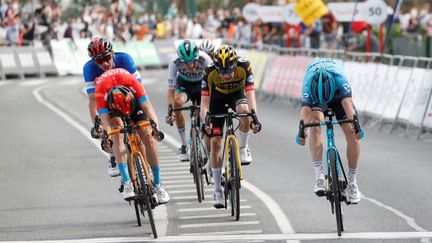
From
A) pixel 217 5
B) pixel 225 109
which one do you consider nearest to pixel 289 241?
pixel 225 109

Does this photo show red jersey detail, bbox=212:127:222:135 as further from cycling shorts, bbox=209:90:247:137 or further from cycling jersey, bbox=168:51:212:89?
cycling jersey, bbox=168:51:212:89

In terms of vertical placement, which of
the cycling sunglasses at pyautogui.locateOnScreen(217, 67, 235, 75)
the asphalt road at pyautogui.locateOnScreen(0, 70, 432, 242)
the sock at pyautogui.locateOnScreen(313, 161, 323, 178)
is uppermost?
the cycling sunglasses at pyautogui.locateOnScreen(217, 67, 235, 75)

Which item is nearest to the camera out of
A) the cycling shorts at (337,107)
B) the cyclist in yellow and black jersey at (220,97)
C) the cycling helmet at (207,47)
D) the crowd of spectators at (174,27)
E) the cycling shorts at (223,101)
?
the cycling shorts at (337,107)

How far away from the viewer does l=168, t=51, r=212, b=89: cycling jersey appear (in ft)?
47.8

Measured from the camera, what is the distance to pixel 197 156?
14.1 meters

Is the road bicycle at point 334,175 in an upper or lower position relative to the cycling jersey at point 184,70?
upper

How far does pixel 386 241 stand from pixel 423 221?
124 cm

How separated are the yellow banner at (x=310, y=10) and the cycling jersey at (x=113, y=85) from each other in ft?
63.5

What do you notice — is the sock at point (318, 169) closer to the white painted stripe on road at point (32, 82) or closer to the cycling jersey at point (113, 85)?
the cycling jersey at point (113, 85)

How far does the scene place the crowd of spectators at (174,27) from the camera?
35.5m

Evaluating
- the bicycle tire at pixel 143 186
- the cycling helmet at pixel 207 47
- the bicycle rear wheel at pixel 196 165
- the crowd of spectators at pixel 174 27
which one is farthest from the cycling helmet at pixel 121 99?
the crowd of spectators at pixel 174 27

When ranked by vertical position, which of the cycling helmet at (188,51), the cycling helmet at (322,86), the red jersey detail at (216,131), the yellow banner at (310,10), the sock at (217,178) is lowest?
the yellow banner at (310,10)

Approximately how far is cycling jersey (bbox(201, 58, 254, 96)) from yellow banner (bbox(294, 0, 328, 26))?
18184mm

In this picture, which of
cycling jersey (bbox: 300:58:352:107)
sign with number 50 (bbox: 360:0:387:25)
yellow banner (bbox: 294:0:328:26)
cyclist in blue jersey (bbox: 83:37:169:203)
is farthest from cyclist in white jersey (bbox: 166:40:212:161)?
yellow banner (bbox: 294:0:328:26)
